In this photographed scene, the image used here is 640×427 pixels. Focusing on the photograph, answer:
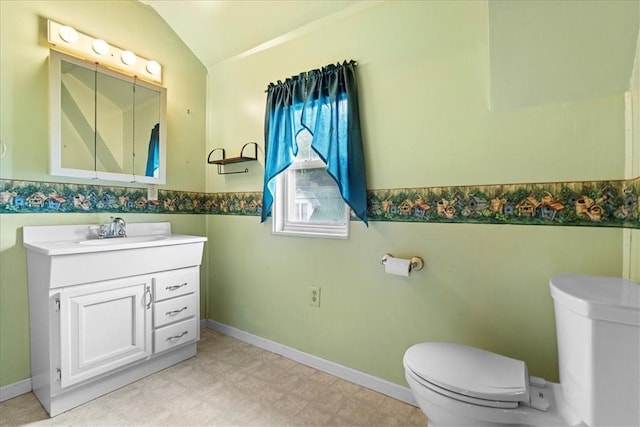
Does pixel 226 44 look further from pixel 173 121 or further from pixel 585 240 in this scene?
pixel 585 240

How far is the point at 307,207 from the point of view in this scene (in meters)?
2.21

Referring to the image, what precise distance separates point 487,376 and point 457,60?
4.73 feet

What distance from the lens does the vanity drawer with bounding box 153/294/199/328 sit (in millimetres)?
1931

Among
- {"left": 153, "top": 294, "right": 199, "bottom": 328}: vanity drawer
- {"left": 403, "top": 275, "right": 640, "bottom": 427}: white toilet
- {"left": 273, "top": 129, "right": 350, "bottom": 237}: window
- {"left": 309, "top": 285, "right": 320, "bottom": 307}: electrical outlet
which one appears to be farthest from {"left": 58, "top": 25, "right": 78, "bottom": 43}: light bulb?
{"left": 403, "top": 275, "right": 640, "bottom": 427}: white toilet

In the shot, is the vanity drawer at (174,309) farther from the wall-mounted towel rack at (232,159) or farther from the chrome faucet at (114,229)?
the wall-mounted towel rack at (232,159)

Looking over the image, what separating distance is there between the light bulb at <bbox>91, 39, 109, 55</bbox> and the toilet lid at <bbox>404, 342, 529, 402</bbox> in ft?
8.54

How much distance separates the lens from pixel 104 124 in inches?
81.3

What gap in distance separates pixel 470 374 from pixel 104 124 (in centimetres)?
254

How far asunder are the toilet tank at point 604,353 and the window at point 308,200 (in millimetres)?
1192

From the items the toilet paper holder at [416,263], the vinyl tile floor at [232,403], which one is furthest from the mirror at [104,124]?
the toilet paper holder at [416,263]

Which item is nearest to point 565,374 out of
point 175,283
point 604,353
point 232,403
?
point 604,353

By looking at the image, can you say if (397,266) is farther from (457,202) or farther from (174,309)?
(174,309)

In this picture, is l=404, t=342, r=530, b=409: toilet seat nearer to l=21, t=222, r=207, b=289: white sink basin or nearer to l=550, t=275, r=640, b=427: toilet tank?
l=550, t=275, r=640, b=427: toilet tank

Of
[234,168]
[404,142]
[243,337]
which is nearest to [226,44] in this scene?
[234,168]
